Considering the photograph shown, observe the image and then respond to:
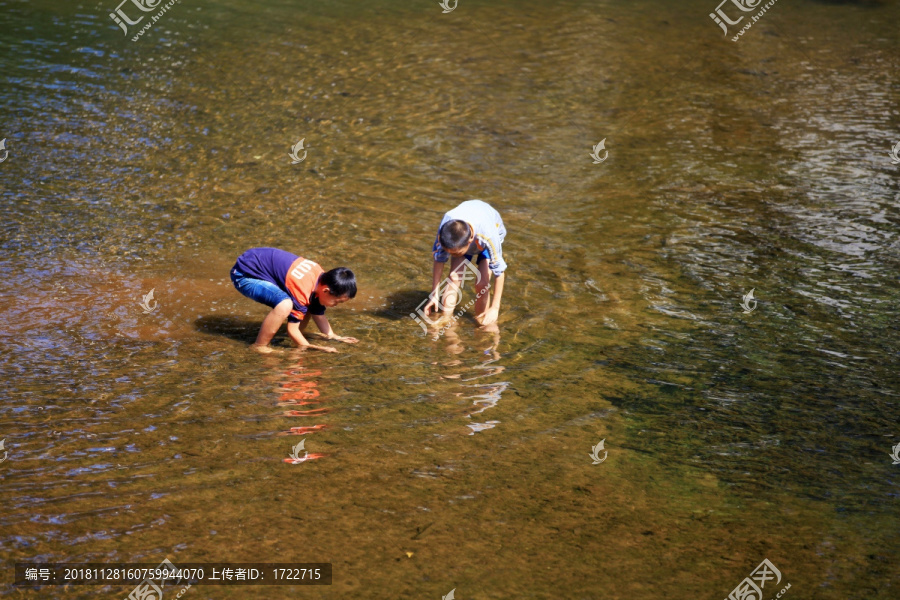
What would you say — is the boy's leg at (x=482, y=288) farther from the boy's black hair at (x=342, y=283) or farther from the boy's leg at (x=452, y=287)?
the boy's black hair at (x=342, y=283)

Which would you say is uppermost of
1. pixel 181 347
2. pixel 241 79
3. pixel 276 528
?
pixel 241 79

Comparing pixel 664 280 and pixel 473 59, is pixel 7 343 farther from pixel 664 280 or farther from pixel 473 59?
pixel 473 59

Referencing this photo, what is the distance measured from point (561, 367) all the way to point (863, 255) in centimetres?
375

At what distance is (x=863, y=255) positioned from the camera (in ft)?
23.8

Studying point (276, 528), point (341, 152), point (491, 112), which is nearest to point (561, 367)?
point (276, 528)
